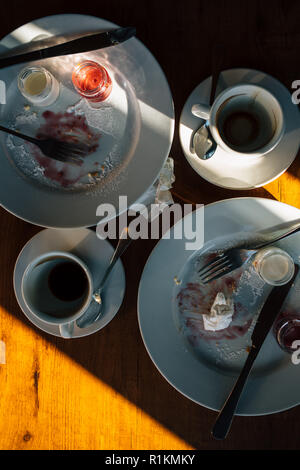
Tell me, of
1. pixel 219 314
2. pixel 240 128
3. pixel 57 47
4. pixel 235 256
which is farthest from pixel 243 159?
pixel 57 47

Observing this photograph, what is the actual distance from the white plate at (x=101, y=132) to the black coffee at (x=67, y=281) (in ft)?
0.28

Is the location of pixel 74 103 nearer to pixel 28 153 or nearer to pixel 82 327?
pixel 28 153

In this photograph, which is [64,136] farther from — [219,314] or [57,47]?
[219,314]

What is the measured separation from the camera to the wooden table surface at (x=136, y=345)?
68 cm

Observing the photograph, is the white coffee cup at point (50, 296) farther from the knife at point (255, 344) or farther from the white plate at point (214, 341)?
the knife at point (255, 344)

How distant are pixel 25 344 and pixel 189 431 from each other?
36 cm

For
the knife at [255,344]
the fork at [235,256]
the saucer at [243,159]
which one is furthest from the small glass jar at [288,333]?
the saucer at [243,159]

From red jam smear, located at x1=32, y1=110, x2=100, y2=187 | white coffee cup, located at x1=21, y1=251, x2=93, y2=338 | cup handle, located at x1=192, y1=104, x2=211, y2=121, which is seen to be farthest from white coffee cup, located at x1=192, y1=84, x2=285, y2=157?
white coffee cup, located at x1=21, y1=251, x2=93, y2=338

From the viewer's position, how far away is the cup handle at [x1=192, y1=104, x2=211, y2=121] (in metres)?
0.62

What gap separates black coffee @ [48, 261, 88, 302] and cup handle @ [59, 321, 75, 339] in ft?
0.16

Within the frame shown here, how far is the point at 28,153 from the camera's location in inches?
27.1
